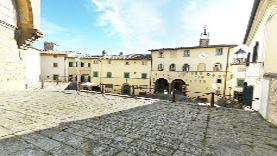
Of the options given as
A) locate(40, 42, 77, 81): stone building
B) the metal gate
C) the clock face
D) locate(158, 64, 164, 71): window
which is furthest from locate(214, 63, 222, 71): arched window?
locate(40, 42, 77, 81): stone building

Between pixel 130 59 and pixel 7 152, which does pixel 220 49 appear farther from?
pixel 7 152

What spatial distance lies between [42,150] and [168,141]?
9.13 ft

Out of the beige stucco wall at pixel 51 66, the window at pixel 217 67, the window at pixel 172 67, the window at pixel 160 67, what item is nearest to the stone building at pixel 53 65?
the beige stucco wall at pixel 51 66

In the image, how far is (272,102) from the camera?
14.4 ft

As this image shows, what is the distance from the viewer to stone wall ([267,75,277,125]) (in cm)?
420

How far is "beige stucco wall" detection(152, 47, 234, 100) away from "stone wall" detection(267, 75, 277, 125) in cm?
1745

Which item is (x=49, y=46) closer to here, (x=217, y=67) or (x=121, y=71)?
(x=121, y=71)

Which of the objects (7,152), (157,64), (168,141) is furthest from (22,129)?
(157,64)

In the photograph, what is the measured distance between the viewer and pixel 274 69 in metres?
4.81

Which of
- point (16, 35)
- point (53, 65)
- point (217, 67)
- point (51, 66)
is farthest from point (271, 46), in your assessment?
point (51, 66)

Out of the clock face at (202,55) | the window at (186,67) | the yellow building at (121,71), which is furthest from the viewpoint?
the yellow building at (121,71)

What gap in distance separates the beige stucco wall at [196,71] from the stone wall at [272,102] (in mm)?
17455

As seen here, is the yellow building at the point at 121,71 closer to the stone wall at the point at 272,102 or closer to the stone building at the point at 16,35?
the stone building at the point at 16,35

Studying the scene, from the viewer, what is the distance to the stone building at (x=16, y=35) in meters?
7.34
